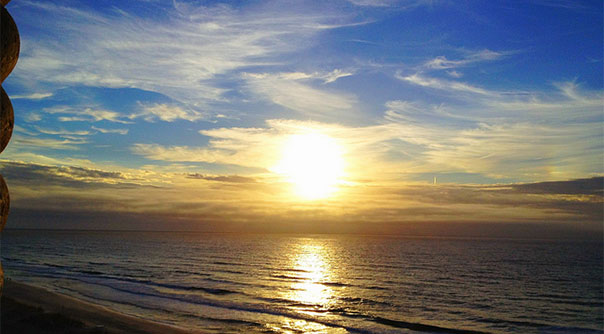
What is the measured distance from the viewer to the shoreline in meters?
15.4

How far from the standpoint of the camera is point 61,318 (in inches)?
642

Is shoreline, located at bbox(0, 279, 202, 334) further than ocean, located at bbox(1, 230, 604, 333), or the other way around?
ocean, located at bbox(1, 230, 604, 333)

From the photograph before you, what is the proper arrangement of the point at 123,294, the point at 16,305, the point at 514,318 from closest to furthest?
1. the point at 16,305
2. the point at 514,318
3. the point at 123,294

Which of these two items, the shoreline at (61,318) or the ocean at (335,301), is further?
the ocean at (335,301)

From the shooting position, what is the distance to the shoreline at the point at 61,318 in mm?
15430

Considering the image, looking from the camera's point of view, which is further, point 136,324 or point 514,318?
point 514,318

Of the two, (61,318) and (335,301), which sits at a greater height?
(61,318)

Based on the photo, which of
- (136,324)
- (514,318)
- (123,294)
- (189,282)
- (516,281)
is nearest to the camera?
(136,324)

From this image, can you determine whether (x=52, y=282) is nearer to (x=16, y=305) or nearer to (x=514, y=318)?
(x=16, y=305)

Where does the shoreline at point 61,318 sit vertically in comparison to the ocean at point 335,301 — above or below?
above

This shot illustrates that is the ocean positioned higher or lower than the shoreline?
lower

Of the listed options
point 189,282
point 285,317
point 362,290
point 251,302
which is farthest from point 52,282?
point 362,290

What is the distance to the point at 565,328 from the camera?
24828 mm

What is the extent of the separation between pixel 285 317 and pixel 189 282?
58.7 ft
